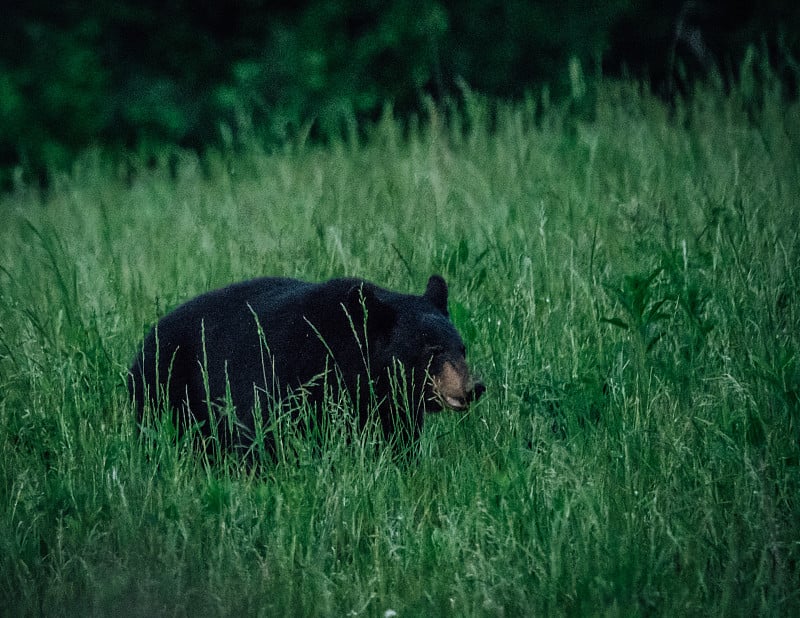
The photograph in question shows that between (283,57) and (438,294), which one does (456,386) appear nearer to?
(438,294)

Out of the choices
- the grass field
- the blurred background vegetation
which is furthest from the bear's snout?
the blurred background vegetation

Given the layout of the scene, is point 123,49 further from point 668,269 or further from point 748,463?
point 748,463

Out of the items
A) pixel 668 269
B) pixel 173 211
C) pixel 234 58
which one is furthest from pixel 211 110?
pixel 668 269

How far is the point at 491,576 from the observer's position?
270 cm

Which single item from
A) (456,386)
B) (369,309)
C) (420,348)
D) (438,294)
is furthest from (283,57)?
(456,386)

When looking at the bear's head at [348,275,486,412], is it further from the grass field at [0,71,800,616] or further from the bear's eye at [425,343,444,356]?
the grass field at [0,71,800,616]

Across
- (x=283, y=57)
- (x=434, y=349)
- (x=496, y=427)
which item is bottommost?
(x=496, y=427)

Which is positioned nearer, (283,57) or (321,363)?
(321,363)

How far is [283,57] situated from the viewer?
11047 millimetres

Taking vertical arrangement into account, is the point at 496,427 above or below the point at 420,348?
below

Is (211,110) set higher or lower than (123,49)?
lower

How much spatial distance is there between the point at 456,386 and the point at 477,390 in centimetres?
8

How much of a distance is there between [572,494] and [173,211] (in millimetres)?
4885

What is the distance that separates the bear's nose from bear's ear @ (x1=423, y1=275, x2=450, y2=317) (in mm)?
473
